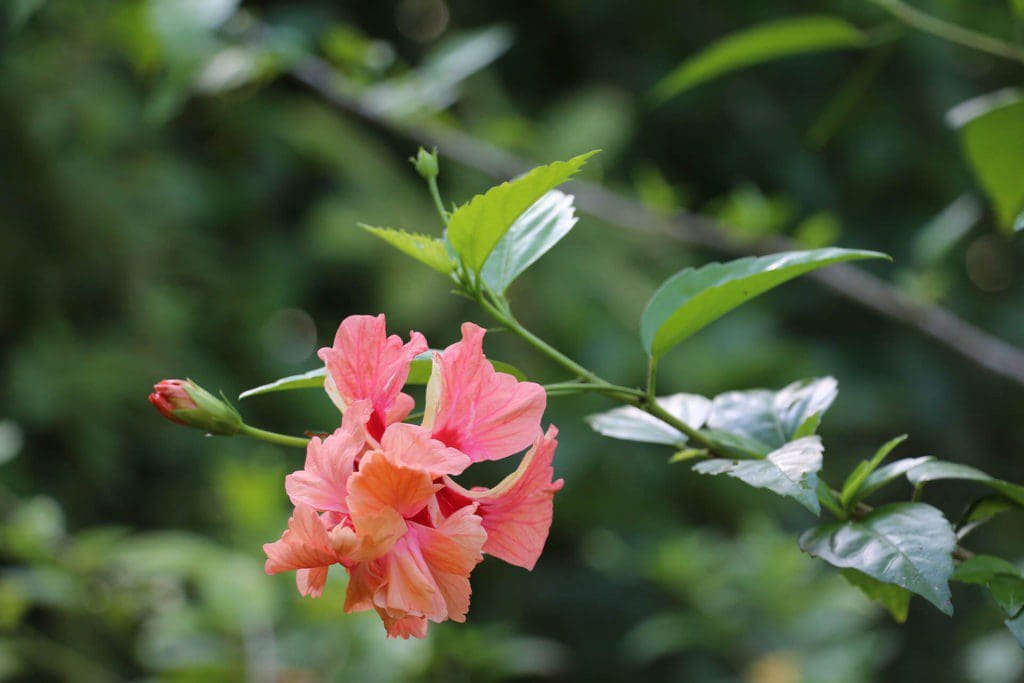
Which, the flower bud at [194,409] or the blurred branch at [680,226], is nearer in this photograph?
the flower bud at [194,409]

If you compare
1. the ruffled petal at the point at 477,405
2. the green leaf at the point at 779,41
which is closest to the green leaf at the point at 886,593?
the ruffled petal at the point at 477,405

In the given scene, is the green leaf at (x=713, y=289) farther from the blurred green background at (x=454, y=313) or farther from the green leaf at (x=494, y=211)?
the blurred green background at (x=454, y=313)

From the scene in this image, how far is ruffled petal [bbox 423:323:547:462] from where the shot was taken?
0.30 meters

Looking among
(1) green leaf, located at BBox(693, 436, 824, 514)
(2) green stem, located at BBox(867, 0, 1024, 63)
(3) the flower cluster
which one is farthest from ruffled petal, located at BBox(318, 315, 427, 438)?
(2) green stem, located at BBox(867, 0, 1024, 63)

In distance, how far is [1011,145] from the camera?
31 centimetres

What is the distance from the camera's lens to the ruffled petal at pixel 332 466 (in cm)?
28

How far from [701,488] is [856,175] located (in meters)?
0.72

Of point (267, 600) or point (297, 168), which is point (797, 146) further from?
point (267, 600)

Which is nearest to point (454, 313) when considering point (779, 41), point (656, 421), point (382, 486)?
point (779, 41)

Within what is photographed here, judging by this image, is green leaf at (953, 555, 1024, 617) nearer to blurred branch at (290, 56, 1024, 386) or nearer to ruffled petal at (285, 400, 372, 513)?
ruffled petal at (285, 400, 372, 513)

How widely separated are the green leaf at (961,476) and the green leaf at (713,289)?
0.07 meters

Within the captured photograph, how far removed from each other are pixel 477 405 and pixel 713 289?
9 centimetres

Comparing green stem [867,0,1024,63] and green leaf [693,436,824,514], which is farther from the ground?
green stem [867,0,1024,63]

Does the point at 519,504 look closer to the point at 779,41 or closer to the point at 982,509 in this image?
the point at 982,509
